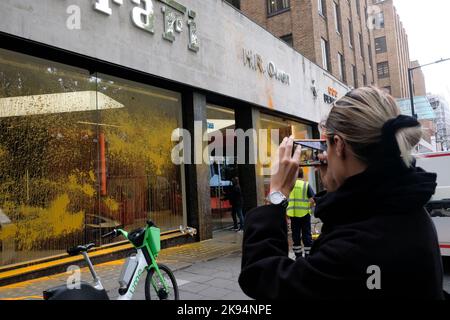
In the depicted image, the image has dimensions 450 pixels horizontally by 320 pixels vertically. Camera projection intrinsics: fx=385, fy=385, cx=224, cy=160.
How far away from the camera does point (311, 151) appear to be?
1562 millimetres

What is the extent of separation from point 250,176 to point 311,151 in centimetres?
1095

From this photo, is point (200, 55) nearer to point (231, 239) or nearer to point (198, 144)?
point (198, 144)

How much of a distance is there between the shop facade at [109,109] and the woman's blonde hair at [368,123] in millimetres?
6306

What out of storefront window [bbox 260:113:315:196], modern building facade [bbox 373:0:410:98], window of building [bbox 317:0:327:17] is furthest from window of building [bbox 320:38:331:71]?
modern building facade [bbox 373:0:410:98]

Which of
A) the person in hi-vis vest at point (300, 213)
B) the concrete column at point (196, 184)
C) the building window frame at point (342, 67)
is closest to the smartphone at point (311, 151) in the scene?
the person in hi-vis vest at point (300, 213)

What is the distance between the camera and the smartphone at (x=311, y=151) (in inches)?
60.1

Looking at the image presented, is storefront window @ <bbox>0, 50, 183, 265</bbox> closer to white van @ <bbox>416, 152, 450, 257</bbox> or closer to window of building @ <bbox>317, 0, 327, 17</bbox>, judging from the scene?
white van @ <bbox>416, 152, 450, 257</bbox>

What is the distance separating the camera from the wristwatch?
1.43 m

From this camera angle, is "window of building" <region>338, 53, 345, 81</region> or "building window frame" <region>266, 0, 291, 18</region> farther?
"window of building" <region>338, 53, 345, 81</region>

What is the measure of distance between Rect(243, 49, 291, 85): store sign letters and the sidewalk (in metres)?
5.51

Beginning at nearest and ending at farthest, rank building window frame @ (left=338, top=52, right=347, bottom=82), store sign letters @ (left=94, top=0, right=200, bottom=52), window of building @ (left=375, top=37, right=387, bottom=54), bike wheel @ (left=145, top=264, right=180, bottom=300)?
bike wheel @ (left=145, top=264, right=180, bottom=300) → store sign letters @ (left=94, top=0, right=200, bottom=52) → building window frame @ (left=338, top=52, right=347, bottom=82) → window of building @ (left=375, top=37, right=387, bottom=54)

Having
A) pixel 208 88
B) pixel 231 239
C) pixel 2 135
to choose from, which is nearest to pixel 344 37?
pixel 208 88

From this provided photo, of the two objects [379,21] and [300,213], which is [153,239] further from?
[379,21]

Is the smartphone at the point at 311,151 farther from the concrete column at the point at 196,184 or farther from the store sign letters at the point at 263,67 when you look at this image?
the store sign letters at the point at 263,67
